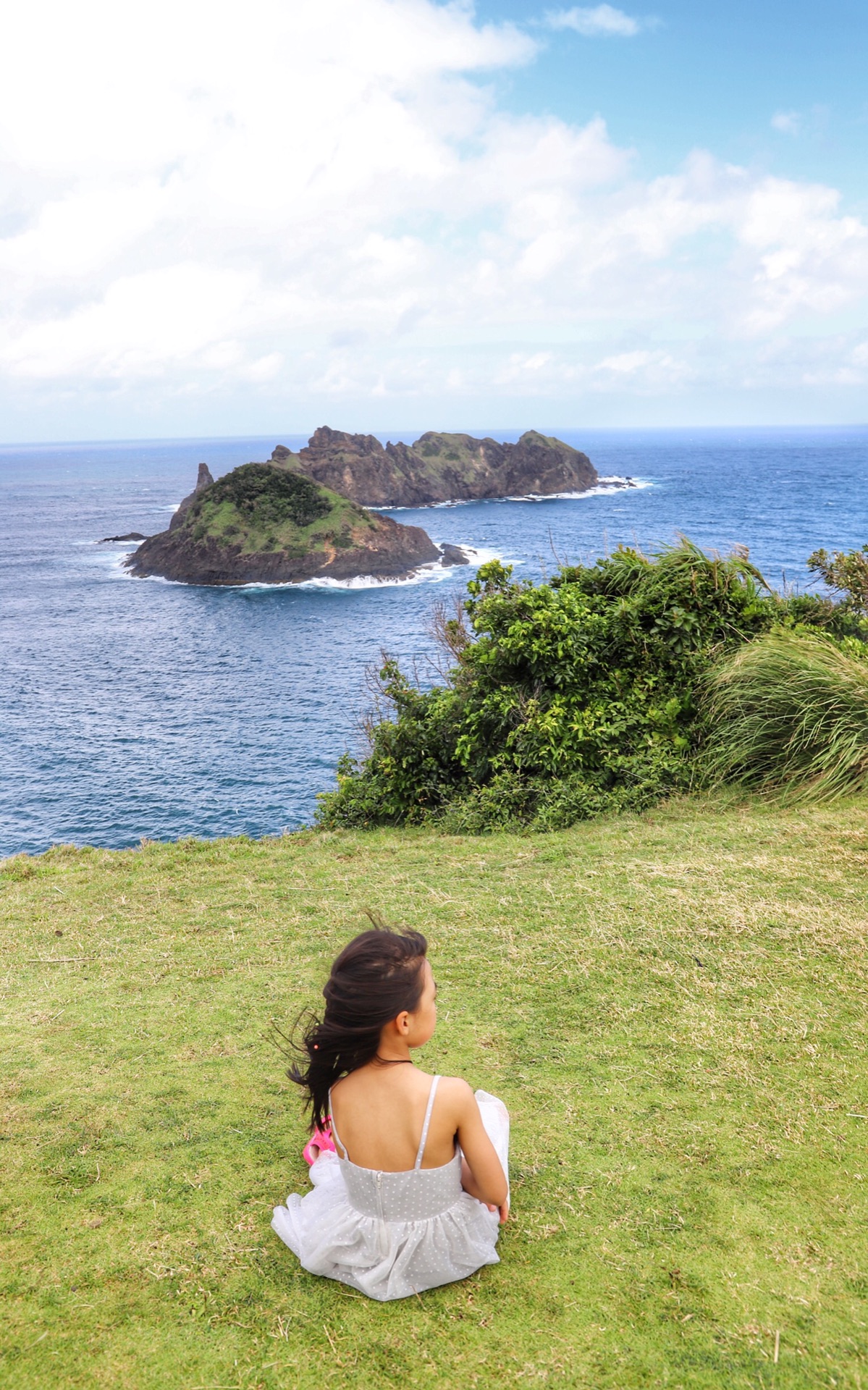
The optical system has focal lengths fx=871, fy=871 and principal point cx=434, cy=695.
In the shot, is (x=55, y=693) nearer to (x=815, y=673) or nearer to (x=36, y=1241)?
(x=815, y=673)

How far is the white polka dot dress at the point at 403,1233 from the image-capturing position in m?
2.92

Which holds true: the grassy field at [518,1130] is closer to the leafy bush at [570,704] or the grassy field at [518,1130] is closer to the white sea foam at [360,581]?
the leafy bush at [570,704]

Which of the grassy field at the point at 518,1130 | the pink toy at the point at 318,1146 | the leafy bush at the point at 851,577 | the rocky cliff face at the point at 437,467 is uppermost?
the rocky cliff face at the point at 437,467

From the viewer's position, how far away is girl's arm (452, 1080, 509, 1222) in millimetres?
2902

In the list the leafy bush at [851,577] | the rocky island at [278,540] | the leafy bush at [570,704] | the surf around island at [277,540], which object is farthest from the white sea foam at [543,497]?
the leafy bush at [570,704]

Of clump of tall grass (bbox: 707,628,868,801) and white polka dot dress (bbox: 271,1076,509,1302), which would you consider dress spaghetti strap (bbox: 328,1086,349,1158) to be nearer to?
white polka dot dress (bbox: 271,1076,509,1302)

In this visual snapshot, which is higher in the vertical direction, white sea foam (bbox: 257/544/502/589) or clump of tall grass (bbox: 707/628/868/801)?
clump of tall grass (bbox: 707/628/868/801)

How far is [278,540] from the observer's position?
2625 inches

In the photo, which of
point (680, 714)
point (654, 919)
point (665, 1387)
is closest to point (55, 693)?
point (680, 714)

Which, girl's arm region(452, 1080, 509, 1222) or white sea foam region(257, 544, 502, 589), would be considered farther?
white sea foam region(257, 544, 502, 589)

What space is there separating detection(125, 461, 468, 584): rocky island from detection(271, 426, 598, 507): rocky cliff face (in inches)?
1120

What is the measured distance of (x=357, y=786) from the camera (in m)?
10.8

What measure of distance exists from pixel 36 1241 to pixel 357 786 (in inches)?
300

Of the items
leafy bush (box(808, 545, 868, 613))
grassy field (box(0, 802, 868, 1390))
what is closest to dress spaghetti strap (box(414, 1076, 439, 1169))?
grassy field (box(0, 802, 868, 1390))
